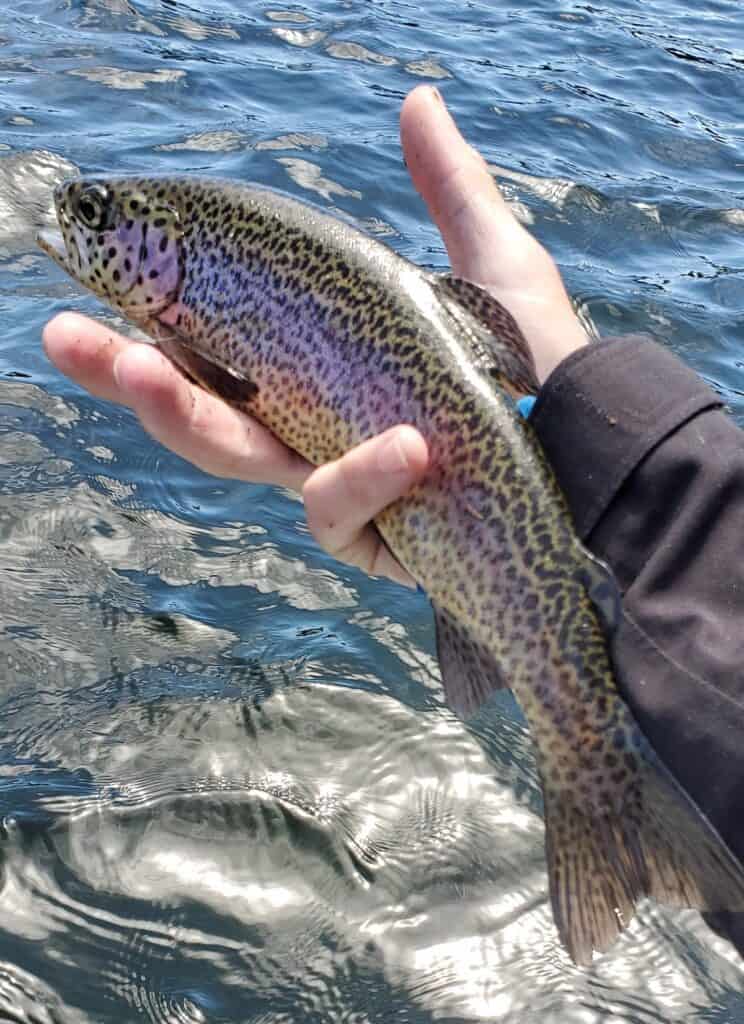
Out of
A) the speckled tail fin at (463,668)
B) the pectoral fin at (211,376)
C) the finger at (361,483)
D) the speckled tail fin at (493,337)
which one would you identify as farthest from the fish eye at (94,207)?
the speckled tail fin at (463,668)

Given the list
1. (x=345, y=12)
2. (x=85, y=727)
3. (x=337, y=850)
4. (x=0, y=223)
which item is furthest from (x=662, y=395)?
(x=345, y=12)

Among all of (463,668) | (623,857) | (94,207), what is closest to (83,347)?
(94,207)

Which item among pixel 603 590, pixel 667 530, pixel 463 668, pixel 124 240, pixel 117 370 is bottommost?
pixel 463 668

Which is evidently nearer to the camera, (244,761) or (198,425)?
(198,425)

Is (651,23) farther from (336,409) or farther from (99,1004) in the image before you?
(99,1004)

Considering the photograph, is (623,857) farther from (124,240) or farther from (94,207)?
(94,207)
